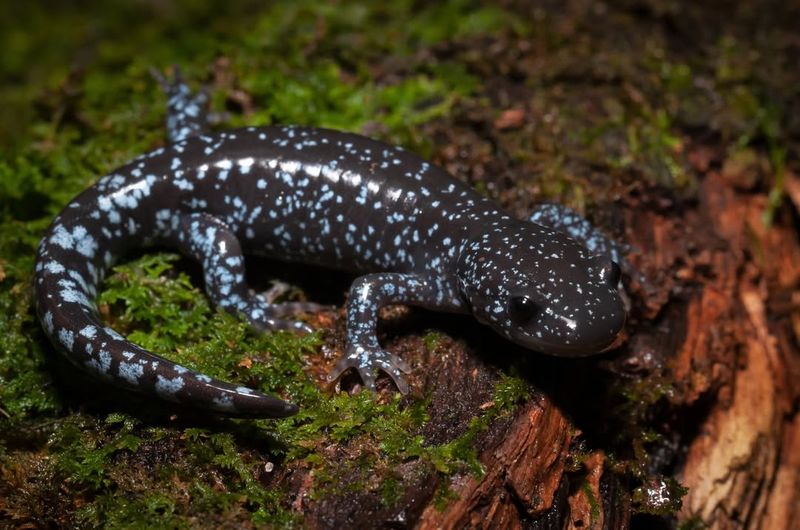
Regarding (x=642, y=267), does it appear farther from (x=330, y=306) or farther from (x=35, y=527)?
(x=35, y=527)

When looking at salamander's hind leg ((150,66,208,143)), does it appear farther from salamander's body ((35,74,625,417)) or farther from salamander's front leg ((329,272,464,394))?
salamander's front leg ((329,272,464,394))

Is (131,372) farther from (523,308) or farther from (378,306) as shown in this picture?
(523,308)

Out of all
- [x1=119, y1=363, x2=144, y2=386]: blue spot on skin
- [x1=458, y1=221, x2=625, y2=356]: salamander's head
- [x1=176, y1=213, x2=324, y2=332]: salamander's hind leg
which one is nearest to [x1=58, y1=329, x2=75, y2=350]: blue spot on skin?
[x1=119, y1=363, x2=144, y2=386]: blue spot on skin

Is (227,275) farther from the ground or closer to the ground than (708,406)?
farther from the ground

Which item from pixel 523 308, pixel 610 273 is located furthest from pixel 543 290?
pixel 610 273

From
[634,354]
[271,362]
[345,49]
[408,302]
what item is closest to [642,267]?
[634,354]

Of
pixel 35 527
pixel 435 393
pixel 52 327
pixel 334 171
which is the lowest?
pixel 35 527
